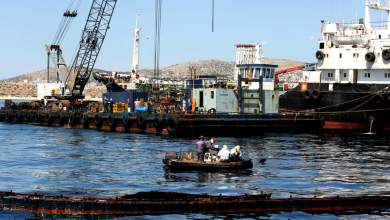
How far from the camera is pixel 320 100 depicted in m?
74.6

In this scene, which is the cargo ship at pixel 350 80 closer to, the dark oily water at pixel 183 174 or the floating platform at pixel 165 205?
the dark oily water at pixel 183 174

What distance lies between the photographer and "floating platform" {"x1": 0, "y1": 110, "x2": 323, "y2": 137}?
6744 cm

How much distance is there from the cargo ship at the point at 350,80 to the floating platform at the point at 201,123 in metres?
2.71

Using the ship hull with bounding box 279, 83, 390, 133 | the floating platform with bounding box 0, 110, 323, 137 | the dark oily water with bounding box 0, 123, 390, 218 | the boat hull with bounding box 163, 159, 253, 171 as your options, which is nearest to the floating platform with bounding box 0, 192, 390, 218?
the dark oily water with bounding box 0, 123, 390, 218

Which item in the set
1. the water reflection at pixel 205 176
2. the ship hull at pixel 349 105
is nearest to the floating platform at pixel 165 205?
the water reflection at pixel 205 176

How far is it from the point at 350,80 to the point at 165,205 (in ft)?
165

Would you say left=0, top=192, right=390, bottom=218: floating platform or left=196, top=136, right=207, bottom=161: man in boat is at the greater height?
left=196, top=136, right=207, bottom=161: man in boat

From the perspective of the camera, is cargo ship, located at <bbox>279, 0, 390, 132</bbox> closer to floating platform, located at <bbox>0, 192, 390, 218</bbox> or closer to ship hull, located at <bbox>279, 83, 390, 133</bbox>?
ship hull, located at <bbox>279, 83, 390, 133</bbox>

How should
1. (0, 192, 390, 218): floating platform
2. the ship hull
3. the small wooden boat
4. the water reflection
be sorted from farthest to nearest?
1. the ship hull
2. the small wooden boat
3. the water reflection
4. (0, 192, 390, 218): floating platform

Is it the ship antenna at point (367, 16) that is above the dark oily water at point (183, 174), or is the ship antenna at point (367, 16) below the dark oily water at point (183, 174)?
above

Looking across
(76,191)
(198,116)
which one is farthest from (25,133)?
(76,191)

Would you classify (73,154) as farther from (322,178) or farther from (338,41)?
(338,41)

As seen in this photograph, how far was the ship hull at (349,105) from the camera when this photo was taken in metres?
69.4

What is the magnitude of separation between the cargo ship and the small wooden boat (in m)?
31.8
